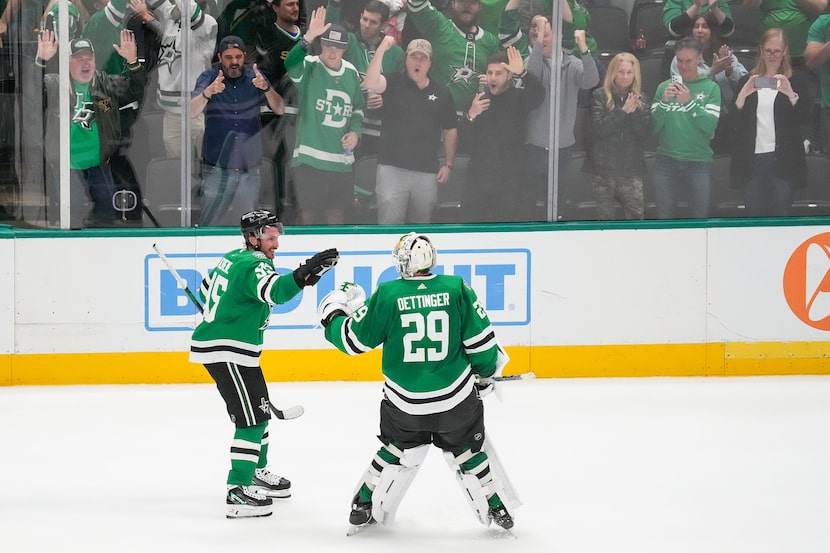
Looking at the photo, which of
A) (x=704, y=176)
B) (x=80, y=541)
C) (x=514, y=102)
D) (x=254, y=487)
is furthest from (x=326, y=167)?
(x=80, y=541)

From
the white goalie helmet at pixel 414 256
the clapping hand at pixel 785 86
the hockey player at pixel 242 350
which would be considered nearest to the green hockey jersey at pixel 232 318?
the hockey player at pixel 242 350

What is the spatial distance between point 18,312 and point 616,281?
133 inches

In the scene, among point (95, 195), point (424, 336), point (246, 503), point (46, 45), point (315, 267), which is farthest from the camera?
point (95, 195)

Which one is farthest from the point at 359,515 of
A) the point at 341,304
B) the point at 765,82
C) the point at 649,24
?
the point at 765,82

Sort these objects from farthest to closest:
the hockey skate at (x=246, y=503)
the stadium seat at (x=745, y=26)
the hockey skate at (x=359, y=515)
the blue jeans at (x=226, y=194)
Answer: the stadium seat at (x=745, y=26), the blue jeans at (x=226, y=194), the hockey skate at (x=246, y=503), the hockey skate at (x=359, y=515)

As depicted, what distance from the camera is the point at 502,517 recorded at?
392 centimetres

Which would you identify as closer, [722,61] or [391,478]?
[391,478]

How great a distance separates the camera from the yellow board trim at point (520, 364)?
6535 millimetres

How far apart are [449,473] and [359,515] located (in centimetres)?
95

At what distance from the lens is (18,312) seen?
6.47m

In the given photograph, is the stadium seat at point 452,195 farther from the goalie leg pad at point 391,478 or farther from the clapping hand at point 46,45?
the goalie leg pad at point 391,478

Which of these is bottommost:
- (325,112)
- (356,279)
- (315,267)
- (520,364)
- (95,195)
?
(520,364)

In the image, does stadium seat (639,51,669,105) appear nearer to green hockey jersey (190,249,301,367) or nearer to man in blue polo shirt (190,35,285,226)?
man in blue polo shirt (190,35,285,226)

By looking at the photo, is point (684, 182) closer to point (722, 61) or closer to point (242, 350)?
point (722, 61)
